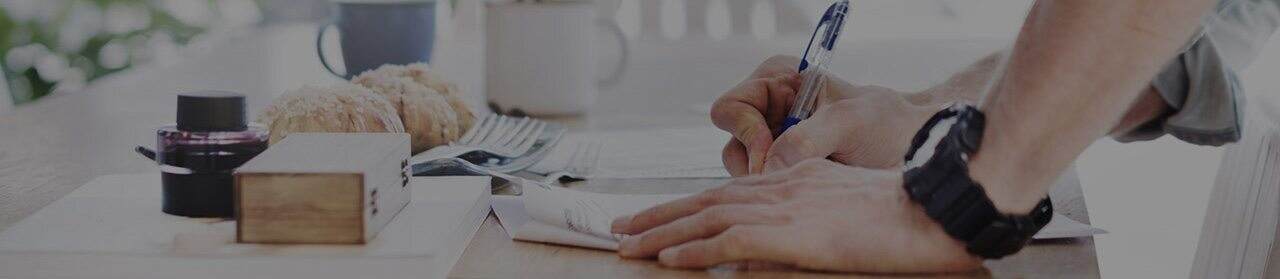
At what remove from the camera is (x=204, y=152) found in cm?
88

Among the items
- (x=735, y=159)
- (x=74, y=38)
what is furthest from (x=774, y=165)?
(x=74, y=38)

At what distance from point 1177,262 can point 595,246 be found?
46.6 inches

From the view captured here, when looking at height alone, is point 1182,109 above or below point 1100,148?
above

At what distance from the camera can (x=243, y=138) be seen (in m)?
0.90

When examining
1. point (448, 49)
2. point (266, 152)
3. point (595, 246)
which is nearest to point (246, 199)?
point (266, 152)

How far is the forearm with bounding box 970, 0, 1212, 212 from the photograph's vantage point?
2.59ft

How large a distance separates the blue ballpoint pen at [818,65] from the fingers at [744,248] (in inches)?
15.1

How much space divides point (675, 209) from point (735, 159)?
327mm

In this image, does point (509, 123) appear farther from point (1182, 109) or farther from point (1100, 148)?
point (1100, 148)

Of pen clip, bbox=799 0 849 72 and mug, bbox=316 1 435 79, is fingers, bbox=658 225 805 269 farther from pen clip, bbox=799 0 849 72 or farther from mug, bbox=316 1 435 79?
mug, bbox=316 1 435 79

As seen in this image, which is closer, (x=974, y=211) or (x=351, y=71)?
(x=974, y=211)

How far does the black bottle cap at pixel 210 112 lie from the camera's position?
0.88 m

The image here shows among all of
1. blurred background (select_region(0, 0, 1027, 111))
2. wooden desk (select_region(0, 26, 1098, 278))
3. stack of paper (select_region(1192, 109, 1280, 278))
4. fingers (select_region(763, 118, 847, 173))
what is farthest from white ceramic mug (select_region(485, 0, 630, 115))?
blurred background (select_region(0, 0, 1027, 111))

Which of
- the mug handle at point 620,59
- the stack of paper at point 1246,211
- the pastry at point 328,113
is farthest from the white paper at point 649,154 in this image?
the stack of paper at point 1246,211
